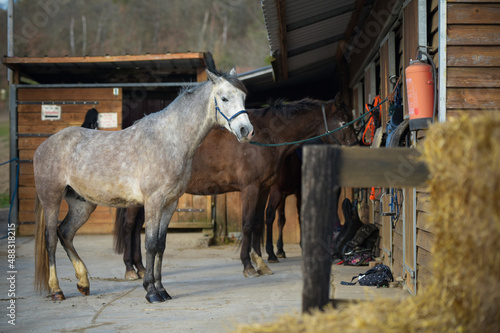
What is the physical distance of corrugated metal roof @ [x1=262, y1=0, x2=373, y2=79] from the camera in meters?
5.33

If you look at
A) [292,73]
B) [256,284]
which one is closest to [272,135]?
[256,284]

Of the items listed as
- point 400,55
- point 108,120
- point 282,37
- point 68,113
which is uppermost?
point 282,37

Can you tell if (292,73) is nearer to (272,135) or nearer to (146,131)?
(272,135)

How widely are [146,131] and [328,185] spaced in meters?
2.79

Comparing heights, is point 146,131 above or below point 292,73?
below

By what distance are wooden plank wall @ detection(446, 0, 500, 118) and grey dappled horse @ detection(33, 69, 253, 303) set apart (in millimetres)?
1681

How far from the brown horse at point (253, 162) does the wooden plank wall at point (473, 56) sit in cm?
282

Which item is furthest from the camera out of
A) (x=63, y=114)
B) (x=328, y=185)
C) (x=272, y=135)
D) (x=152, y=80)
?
(x=152, y=80)

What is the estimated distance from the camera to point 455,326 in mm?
1668

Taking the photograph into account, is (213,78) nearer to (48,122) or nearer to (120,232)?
(120,232)

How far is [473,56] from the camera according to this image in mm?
3074

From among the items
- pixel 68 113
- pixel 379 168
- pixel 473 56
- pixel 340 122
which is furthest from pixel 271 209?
pixel 379 168

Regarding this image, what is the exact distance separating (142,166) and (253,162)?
1652 millimetres

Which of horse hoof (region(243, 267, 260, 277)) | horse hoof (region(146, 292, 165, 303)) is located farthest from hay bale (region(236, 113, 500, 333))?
horse hoof (region(243, 267, 260, 277))
